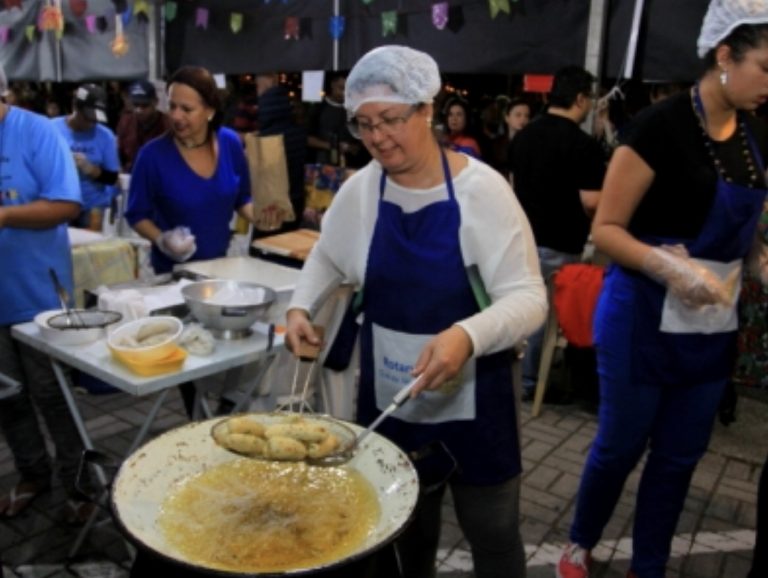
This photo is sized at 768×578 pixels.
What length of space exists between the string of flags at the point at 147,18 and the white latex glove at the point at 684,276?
325cm

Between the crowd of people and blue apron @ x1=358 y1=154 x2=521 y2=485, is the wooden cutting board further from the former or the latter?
blue apron @ x1=358 y1=154 x2=521 y2=485

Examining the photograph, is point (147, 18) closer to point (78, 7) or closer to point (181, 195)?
point (78, 7)

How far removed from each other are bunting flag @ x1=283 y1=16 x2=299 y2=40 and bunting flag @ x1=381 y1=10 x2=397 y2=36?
40.6 inches

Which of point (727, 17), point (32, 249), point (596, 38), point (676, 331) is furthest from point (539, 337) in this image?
point (32, 249)

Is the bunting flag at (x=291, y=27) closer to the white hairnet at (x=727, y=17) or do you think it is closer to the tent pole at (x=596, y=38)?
the tent pole at (x=596, y=38)

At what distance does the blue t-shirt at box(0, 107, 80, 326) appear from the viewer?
264cm

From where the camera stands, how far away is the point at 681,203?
205cm

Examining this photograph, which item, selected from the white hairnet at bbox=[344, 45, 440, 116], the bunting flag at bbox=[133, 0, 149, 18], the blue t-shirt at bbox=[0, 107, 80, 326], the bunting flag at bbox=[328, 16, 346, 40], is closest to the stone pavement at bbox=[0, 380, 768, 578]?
the blue t-shirt at bbox=[0, 107, 80, 326]

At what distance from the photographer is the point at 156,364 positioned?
7.18 ft

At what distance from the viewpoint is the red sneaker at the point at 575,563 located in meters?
2.60

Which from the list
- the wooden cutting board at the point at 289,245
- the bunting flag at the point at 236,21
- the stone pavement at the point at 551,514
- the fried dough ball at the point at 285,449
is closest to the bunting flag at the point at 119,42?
the bunting flag at the point at 236,21

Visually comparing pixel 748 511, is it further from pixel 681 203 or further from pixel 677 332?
pixel 681 203

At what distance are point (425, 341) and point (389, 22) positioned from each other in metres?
4.30

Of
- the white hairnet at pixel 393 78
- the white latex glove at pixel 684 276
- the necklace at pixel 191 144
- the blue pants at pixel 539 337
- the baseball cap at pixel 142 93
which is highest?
the baseball cap at pixel 142 93
